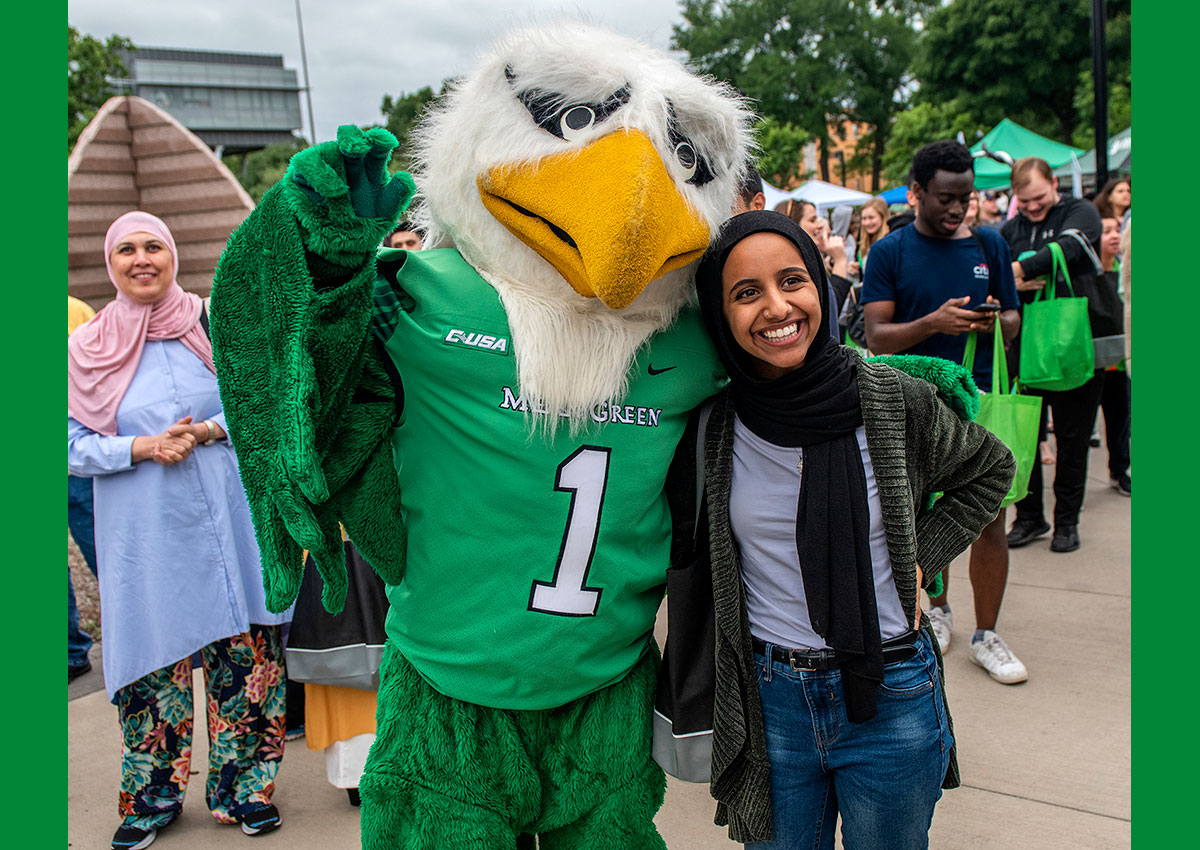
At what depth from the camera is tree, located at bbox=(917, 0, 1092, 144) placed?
26.2 m

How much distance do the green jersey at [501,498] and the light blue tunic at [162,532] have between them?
137 cm

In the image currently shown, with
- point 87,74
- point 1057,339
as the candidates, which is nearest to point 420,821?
point 1057,339

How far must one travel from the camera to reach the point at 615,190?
1524 millimetres

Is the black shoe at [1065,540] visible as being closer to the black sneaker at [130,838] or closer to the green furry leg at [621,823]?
the green furry leg at [621,823]

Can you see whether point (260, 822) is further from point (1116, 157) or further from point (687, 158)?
point (1116, 157)

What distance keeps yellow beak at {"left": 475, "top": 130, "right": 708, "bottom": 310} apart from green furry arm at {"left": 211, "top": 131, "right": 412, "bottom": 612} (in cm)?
21

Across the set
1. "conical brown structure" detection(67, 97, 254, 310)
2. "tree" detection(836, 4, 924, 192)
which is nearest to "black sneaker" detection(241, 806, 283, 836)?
"conical brown structure" detection(67, 97, 254, 310)

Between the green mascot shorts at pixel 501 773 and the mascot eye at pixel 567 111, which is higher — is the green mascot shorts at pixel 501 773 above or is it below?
below

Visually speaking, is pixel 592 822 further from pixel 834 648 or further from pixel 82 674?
pixel 82 674

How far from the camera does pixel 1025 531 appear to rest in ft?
17.4

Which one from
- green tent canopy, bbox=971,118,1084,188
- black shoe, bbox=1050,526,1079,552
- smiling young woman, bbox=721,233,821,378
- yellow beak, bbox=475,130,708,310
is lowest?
black shoe, bbox=1050,526,1079,552

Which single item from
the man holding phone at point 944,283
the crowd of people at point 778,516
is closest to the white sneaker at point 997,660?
the crowd of people at point 778,516

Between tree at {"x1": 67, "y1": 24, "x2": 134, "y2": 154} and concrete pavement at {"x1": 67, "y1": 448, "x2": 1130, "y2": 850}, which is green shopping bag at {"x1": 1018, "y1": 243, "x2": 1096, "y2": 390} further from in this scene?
tree at {"x1": 67, "y1": 24, "x2": 134, "y2": 154}

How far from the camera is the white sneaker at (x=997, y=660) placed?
3686mm
